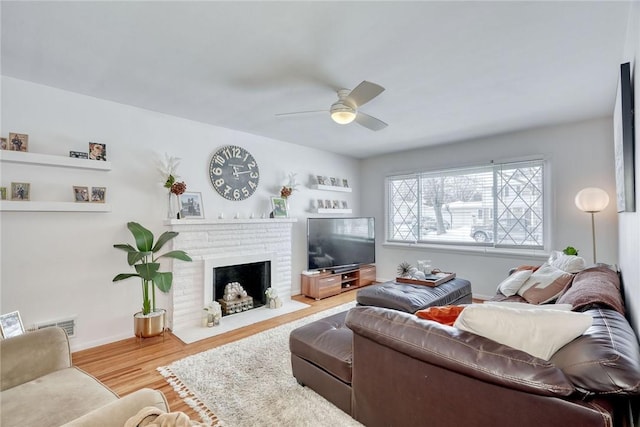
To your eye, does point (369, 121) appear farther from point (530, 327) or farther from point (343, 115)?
point (530, 327)

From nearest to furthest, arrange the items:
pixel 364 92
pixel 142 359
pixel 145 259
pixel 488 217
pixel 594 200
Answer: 1. pixel 364 92
2. pixel 142 359
3. pixel 145 259
4. pixel 594 200
5. pixel 488 217

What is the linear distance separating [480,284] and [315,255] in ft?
8.13

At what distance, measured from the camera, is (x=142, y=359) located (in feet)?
8.30

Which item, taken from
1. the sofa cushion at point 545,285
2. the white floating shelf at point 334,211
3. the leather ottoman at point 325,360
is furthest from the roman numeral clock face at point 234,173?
the sofa cushion at point 545,285

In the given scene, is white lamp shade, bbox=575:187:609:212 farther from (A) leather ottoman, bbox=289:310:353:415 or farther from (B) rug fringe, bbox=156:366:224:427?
(B) rug fringe, bbox=156:366:224:427

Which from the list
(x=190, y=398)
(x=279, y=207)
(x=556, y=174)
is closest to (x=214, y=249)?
(x=279, y=207)

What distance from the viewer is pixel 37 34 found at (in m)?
1.85

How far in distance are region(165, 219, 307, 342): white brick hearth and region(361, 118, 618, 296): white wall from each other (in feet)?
7.71

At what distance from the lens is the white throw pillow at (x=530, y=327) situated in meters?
1.11

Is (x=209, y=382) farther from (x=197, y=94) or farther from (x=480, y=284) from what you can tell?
(x=480, y=284)

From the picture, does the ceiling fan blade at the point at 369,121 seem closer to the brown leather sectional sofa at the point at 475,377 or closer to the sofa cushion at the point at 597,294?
the brown leather sectional sofa at the point at 475,377

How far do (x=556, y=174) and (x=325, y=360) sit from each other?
12.4 feet

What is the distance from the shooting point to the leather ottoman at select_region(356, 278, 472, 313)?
2713 millimetres

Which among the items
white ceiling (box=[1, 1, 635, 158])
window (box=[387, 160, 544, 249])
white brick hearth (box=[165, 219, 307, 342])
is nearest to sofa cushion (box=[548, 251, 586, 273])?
window (box=[387, 160, 544, 249])
